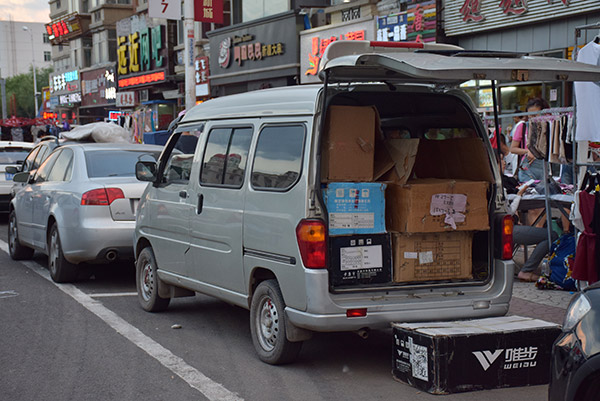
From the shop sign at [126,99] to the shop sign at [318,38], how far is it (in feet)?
57.4

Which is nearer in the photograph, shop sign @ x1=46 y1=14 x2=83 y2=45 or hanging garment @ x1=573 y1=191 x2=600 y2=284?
hanging garment @ x1=573 y1=191 x2=600 y2=284

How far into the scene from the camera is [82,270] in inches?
398

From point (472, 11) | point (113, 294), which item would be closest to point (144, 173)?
point (113, 294)

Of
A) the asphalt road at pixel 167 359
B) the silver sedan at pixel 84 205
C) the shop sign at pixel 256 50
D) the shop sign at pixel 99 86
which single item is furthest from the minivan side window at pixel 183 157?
the shop sign at pixel 99 86

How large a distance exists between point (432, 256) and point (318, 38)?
1660 centimetres

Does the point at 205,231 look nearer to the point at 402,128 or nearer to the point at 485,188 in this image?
the point at 402,128

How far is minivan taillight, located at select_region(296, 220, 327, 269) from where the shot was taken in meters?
5.66

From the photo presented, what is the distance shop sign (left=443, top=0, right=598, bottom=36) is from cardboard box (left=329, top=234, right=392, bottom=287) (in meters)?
10.1

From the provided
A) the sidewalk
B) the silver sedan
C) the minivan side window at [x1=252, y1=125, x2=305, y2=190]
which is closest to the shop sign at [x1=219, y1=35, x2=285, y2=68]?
the silver sedan

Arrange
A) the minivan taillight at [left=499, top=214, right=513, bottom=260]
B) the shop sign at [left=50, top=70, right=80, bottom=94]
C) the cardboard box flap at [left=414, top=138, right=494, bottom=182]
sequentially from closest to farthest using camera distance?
the minivan taillight at [left=499, top=214, right=513, bottom=260]
the cardboard box flap at [left=414, top=138, right=494, bottom=182]
the shop sign at [left=50, top=70, right=80, bottom=94]

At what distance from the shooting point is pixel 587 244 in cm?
796

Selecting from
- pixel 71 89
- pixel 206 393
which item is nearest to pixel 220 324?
pixel 206 393

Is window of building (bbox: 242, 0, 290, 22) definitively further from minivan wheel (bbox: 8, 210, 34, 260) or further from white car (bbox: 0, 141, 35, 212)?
minivan wheel (bbox: 8, 210, 34, 260)

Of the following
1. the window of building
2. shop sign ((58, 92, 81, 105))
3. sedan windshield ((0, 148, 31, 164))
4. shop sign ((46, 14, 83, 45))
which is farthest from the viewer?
shop sign ((58, 92, 81, 105))
